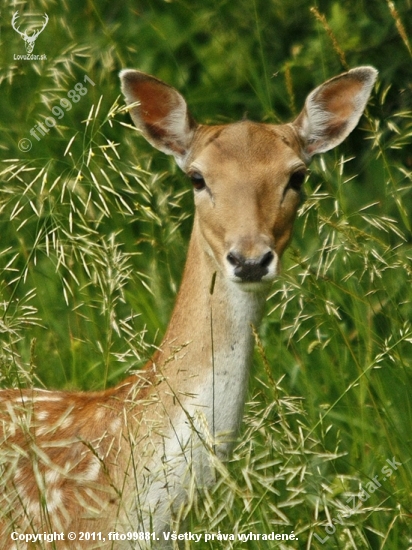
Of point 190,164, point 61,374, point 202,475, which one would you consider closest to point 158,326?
point 61,374

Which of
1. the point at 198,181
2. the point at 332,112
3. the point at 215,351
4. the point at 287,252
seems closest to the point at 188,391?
the point at 215,351

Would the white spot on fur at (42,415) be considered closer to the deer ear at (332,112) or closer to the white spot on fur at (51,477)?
the white spot on fur at (51,477)

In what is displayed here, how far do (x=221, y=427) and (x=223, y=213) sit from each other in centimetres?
70

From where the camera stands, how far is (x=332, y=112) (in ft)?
14.9

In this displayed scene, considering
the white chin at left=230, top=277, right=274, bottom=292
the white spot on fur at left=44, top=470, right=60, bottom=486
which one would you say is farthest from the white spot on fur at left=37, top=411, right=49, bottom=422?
the white chin at left=230, top=277, right=274, bottom=292

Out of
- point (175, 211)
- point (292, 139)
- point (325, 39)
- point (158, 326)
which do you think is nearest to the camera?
point (292, 139)

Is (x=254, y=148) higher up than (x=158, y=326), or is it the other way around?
(x=254, y=148)

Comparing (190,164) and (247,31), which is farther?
(247,31)

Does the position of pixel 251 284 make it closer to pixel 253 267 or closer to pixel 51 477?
pixel 253 267

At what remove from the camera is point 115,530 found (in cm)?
355

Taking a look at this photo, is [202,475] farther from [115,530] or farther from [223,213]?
[223,213]

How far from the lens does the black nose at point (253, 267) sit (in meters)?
3.66

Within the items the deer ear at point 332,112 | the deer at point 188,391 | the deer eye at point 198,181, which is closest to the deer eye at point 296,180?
the deer at point 188,391

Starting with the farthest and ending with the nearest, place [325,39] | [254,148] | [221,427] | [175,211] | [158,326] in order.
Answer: [175,211] → [325,39] → [158,326] → [254,148] → [221,427]
